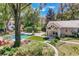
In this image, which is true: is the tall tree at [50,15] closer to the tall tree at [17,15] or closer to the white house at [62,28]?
the white house at [62,28]

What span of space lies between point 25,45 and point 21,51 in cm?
6

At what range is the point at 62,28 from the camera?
2117 millimetres

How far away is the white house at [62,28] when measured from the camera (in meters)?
2.11

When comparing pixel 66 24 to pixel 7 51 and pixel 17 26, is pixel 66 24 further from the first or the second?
pixel 7 51

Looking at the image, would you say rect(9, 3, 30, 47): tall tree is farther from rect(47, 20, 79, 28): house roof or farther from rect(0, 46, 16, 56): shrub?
rect(47, 20, 79, 28): house roof

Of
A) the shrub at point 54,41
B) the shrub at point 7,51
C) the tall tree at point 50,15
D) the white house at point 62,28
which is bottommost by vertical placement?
the shrub at point 7,51

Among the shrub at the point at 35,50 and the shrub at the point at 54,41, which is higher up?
the shrub at the point at 54,41

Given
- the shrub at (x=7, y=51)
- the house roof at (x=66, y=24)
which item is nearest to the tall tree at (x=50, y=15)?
the house roof at (x=66, y=24)

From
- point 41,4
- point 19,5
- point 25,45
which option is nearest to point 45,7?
point 41,4

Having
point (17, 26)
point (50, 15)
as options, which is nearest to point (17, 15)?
point (17, 26)

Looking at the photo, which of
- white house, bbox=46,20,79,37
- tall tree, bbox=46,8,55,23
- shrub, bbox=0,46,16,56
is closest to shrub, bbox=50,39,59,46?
white house, bbox=46,20,79,37

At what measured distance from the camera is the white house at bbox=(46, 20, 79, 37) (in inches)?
82.9

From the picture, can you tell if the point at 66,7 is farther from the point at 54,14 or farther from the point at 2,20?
the point at 2,20

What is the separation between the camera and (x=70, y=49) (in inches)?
82.8
